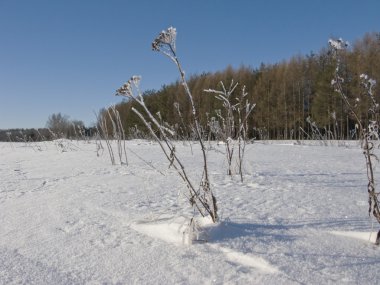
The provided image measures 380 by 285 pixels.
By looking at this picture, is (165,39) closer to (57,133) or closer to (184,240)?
(184,240)

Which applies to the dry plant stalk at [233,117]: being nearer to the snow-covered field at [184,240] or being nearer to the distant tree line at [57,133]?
the snow-covered field at [184,240]

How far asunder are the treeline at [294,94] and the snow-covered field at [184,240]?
1523 cm

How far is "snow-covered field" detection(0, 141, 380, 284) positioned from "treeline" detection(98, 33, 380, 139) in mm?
15235

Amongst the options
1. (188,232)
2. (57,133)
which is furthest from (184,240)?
(57,133)

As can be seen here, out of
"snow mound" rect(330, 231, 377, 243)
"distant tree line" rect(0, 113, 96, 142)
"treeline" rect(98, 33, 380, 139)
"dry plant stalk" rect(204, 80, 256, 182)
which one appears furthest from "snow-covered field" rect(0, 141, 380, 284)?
"treeline" rect(98, 33, 380, 139)

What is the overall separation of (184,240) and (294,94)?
82.7ft

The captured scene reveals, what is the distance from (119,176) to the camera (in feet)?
13.2

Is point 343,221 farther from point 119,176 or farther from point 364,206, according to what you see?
point 119,176

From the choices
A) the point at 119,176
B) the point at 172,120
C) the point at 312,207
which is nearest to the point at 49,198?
the point at 119,176

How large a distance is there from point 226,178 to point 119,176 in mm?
1130

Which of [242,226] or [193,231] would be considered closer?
[193,231]

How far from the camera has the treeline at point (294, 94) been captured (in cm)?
2014

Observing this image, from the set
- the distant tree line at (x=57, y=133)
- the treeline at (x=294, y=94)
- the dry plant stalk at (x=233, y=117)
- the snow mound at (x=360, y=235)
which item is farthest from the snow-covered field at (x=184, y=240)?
the treeline at (x=294, y=94)

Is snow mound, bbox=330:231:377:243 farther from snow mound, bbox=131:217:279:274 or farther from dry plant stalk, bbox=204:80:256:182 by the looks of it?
dry plant stalk, bbox=204:80:256:182
